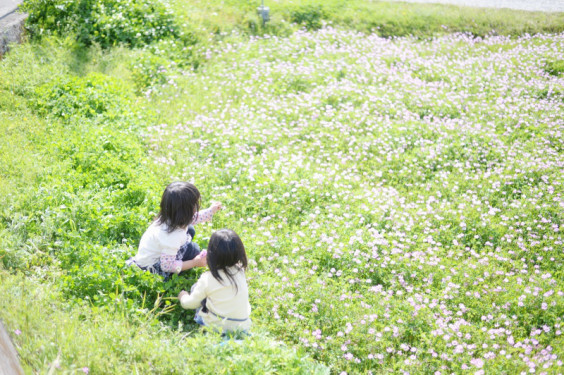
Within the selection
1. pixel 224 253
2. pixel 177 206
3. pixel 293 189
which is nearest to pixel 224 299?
pixel 224 253

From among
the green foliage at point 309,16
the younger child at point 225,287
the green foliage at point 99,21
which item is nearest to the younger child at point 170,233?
the younger child at point 225,287

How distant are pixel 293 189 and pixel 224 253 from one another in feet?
7.67

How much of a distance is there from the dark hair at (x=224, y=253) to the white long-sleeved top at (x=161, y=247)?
600 millimetres

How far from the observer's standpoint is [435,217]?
6223 mm

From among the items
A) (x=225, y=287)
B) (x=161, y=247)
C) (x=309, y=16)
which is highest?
(x=309, y=16)

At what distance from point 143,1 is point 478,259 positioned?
25.8 ft

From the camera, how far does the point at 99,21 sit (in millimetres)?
9578

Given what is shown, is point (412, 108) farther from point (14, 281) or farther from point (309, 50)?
point (14, 281)

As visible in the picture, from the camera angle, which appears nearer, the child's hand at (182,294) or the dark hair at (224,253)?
the dark hair at (224,253)

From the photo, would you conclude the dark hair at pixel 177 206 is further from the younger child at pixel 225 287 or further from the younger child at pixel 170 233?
the younger child at pixel 225 287

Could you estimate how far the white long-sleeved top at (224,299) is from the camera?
14.2 feet

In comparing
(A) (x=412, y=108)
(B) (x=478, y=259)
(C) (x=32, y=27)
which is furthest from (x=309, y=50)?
(B) (x=478, y=259)

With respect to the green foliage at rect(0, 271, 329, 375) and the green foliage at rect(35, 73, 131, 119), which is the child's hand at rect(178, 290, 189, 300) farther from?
the green foliage at rect(35, 73, 131, 119)

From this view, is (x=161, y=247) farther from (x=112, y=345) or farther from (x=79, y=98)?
(x=79, y=98)
